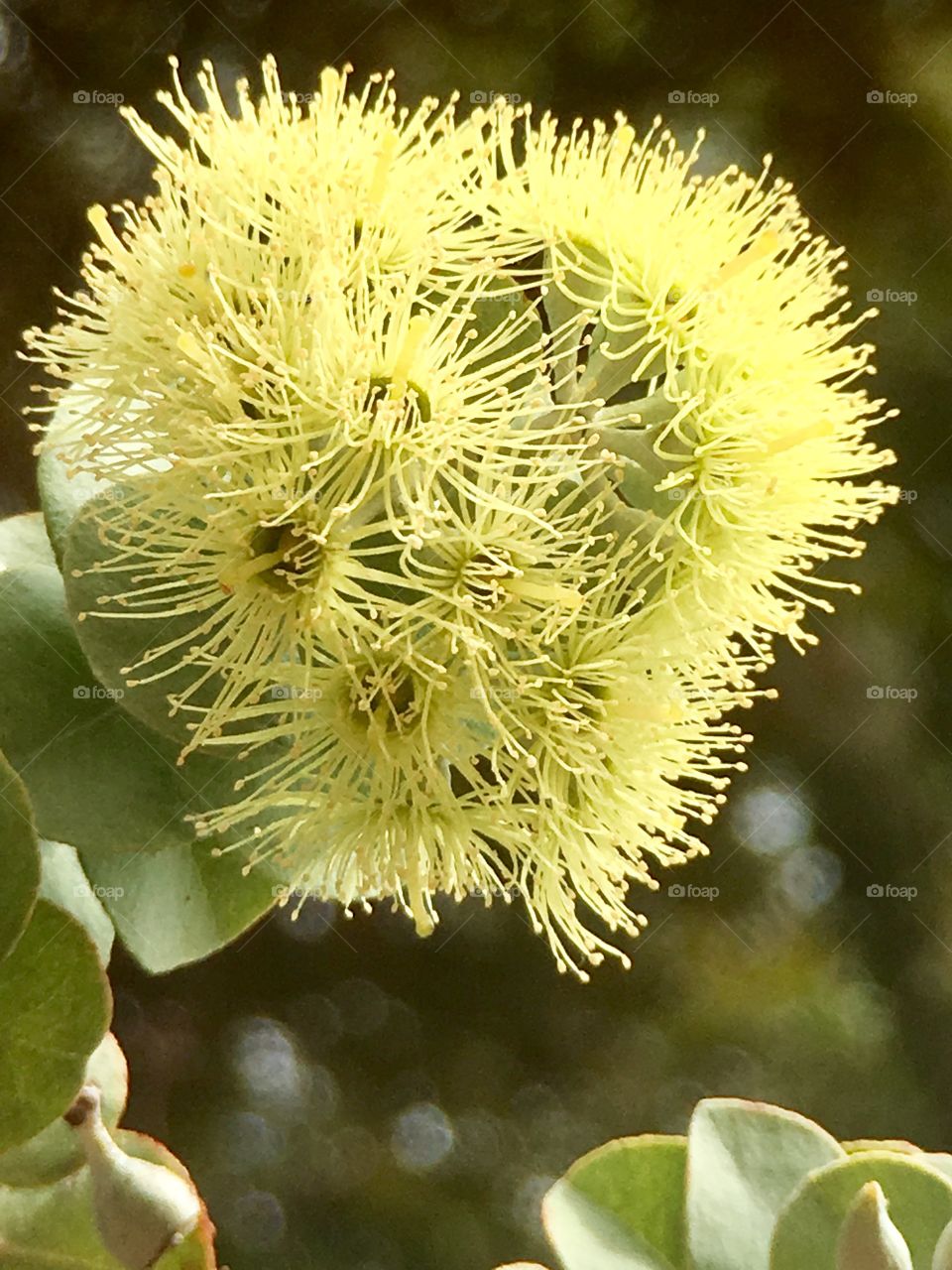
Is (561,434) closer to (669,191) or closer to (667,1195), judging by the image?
(669,191)

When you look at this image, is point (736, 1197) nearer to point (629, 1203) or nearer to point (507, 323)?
point (629, 1203)

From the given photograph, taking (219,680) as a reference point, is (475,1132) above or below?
below

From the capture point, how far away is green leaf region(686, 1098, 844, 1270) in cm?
51

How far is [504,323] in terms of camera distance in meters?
0.47

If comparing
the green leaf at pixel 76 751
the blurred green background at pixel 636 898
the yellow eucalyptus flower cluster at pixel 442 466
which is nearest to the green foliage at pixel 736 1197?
the yellow eucalyptus flower cluster at pixel 442 466

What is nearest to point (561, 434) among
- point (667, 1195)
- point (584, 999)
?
point (667, 1195)

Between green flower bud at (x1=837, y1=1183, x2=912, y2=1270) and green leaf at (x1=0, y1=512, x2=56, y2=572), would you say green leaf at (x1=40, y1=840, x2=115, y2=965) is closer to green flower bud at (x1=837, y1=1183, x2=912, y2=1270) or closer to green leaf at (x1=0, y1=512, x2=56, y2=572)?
green leaf at (x1=0, y1=512, x2=56, y2=572)

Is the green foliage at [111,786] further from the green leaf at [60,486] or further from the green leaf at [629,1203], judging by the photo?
the green leaf at [629,1203]

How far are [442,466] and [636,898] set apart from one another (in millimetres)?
806

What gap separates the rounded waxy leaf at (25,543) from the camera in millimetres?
562

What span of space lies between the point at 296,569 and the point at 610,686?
126 millimetres

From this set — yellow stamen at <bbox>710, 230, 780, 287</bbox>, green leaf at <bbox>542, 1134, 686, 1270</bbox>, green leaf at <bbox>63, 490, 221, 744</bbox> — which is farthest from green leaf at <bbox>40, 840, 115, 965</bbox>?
yellow stamen at <bbox>710, 230, 780, 287</bbox>

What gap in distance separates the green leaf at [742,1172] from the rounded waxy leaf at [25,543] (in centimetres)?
35

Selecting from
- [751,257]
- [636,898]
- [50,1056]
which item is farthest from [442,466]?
[636,898]
